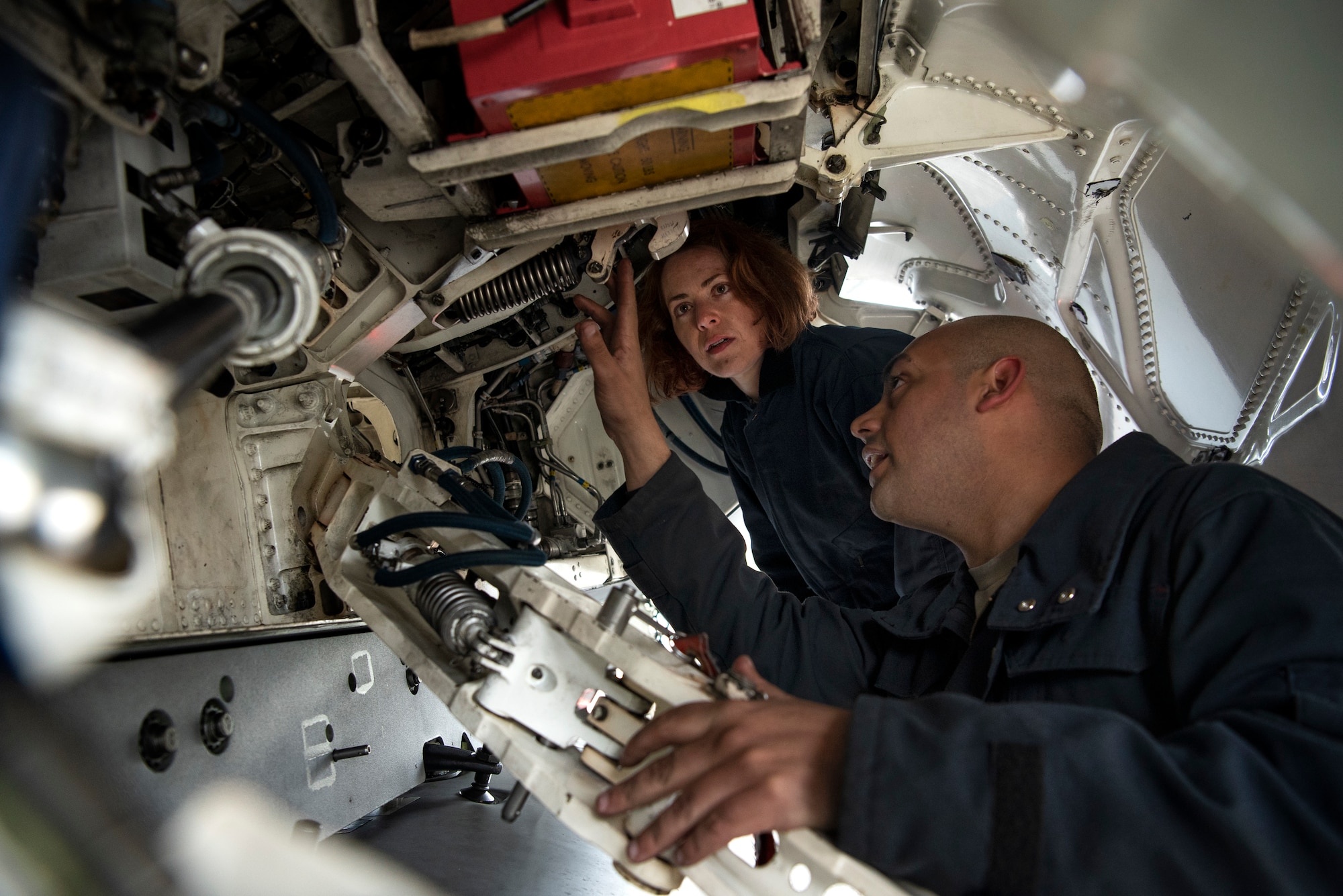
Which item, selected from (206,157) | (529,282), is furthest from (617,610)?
(529,282)

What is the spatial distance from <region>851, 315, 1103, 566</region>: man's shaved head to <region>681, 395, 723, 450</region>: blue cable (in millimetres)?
1776

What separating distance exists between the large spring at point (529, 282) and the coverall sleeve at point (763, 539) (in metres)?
1.01

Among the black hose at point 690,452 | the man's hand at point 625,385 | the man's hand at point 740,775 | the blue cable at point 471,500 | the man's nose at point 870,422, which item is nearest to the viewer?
the man's hand at point 740,775

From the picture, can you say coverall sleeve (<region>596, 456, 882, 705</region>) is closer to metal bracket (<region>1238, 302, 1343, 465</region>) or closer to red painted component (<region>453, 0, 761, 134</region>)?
red painted component (<region>453, 0, 761, 134</region>)

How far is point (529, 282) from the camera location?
177 cm

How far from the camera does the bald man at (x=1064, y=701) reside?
2.48 ft

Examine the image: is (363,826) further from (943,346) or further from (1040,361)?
(1040,361)

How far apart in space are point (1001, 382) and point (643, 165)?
751mm

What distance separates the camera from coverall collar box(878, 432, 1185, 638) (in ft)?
3.62

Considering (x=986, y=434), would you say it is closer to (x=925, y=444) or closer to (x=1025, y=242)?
(x=925, y=444)

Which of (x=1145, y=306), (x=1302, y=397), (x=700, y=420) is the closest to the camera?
(x=1302, y=397)

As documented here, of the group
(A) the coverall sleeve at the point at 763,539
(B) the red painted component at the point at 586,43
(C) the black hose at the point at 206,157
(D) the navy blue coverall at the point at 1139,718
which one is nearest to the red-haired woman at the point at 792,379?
(A) the coverall sleeve at the point at 763,539

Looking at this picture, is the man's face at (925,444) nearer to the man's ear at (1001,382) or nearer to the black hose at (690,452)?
the man's ear at (1001,382)

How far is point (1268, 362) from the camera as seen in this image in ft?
5.39
